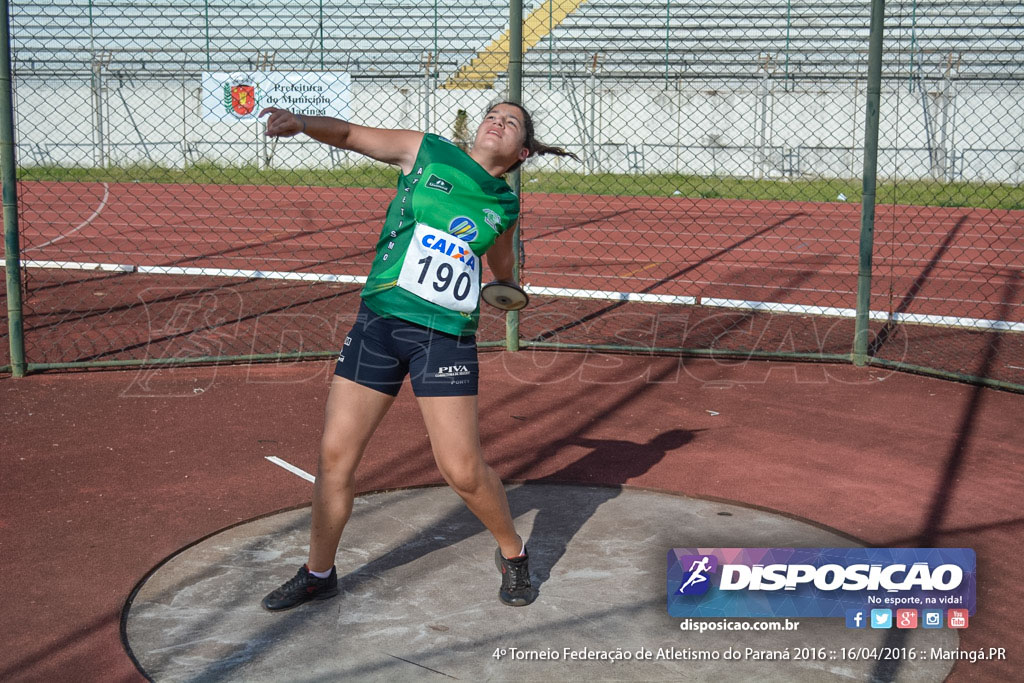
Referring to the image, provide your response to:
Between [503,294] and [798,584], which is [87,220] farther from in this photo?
[798,584]

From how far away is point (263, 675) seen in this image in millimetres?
3576

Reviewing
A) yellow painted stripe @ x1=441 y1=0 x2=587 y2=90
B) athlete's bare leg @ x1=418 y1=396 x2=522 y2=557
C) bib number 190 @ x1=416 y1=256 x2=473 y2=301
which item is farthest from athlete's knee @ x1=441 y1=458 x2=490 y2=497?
yellow painted stripe @ x1=441 y1=0 x2=587 y2=90

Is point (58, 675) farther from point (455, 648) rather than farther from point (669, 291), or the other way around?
point (669, 291)

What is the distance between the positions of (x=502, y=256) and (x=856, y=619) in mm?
1904

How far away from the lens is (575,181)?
2272 centimetres

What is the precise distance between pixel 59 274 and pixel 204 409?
5.84m

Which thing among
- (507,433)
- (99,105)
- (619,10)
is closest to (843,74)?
(619,10)

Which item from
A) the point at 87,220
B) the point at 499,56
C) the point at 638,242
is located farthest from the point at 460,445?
the point at 499,56

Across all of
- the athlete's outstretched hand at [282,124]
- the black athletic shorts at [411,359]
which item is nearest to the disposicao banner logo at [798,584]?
the black athletic shorts at [411,359]

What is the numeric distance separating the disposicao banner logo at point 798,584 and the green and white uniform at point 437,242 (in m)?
1.31

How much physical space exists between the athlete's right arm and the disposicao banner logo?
1834 mm

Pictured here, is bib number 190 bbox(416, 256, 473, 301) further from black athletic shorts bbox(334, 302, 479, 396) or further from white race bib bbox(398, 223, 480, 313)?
black athletic shorts bbox(334, 302, 479, 396)

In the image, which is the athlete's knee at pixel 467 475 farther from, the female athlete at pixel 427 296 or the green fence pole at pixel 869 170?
the green fence pole at pixel 869 170

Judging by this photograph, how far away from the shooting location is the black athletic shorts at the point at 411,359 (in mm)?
3836
